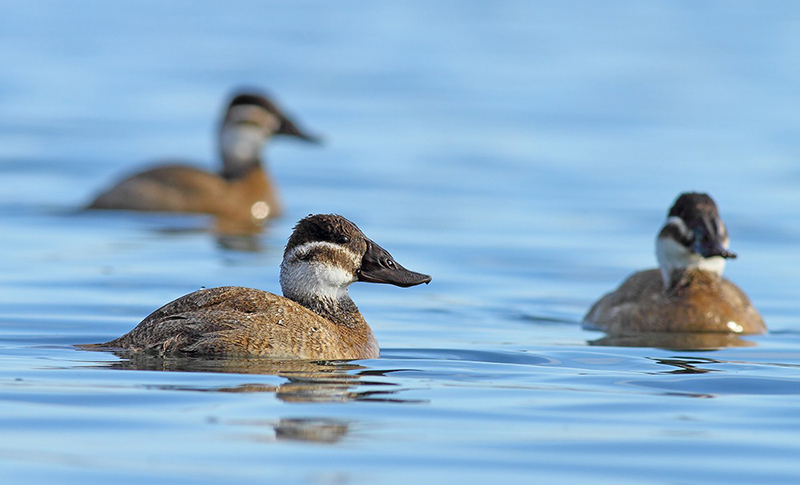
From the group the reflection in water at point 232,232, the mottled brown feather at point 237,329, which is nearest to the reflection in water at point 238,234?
the reflection in water at point 232,232

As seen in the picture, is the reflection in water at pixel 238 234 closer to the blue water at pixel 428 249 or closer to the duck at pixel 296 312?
the blue water at pixel 428 249

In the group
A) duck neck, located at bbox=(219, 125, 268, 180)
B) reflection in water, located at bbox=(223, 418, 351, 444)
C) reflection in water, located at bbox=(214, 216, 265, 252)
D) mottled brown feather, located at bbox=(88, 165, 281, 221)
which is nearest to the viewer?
reflection in water, located at bbox=(223, 418, 351, 444)

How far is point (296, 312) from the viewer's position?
9.09 metres

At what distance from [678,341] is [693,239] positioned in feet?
3.12

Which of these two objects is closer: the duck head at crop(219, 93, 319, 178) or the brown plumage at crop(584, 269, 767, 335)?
the brown plumage at crop(584, 269, 767, 335)

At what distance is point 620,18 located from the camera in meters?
54.3

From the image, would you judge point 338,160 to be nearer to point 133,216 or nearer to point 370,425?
point 133,216

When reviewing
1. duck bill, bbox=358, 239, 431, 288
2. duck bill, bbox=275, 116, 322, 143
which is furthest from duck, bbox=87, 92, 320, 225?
duck bill, bbox=358, 239, 431, 288

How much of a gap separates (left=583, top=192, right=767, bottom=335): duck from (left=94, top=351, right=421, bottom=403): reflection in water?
3.74m

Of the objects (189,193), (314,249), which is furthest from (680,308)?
(189,193)

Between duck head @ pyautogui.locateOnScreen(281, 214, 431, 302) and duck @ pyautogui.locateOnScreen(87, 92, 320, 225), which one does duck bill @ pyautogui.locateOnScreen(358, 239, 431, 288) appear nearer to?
duck head @ pyautogui.locateOnScreen(281, 214, 431, 302)

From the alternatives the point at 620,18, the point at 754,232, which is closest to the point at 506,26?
the point at 620,18

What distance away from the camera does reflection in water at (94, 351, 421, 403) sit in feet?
26.5

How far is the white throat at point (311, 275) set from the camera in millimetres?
9523
